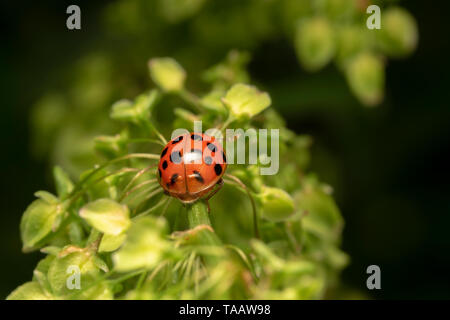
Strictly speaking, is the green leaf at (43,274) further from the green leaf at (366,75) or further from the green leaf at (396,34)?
the green leaf at (396,34)

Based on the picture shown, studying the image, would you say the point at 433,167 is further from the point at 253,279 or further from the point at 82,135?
the point at 253,279

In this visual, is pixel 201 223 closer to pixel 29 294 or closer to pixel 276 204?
pixel 276 204

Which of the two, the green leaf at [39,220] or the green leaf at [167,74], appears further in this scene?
the green leaf at [167,74]

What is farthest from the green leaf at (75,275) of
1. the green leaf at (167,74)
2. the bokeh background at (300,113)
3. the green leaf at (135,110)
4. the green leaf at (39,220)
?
the bokeh background at (300,113)

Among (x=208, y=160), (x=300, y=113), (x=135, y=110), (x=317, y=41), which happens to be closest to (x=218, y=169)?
(x=208, y=160)

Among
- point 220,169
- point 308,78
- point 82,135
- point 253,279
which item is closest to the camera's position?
point 253,279
